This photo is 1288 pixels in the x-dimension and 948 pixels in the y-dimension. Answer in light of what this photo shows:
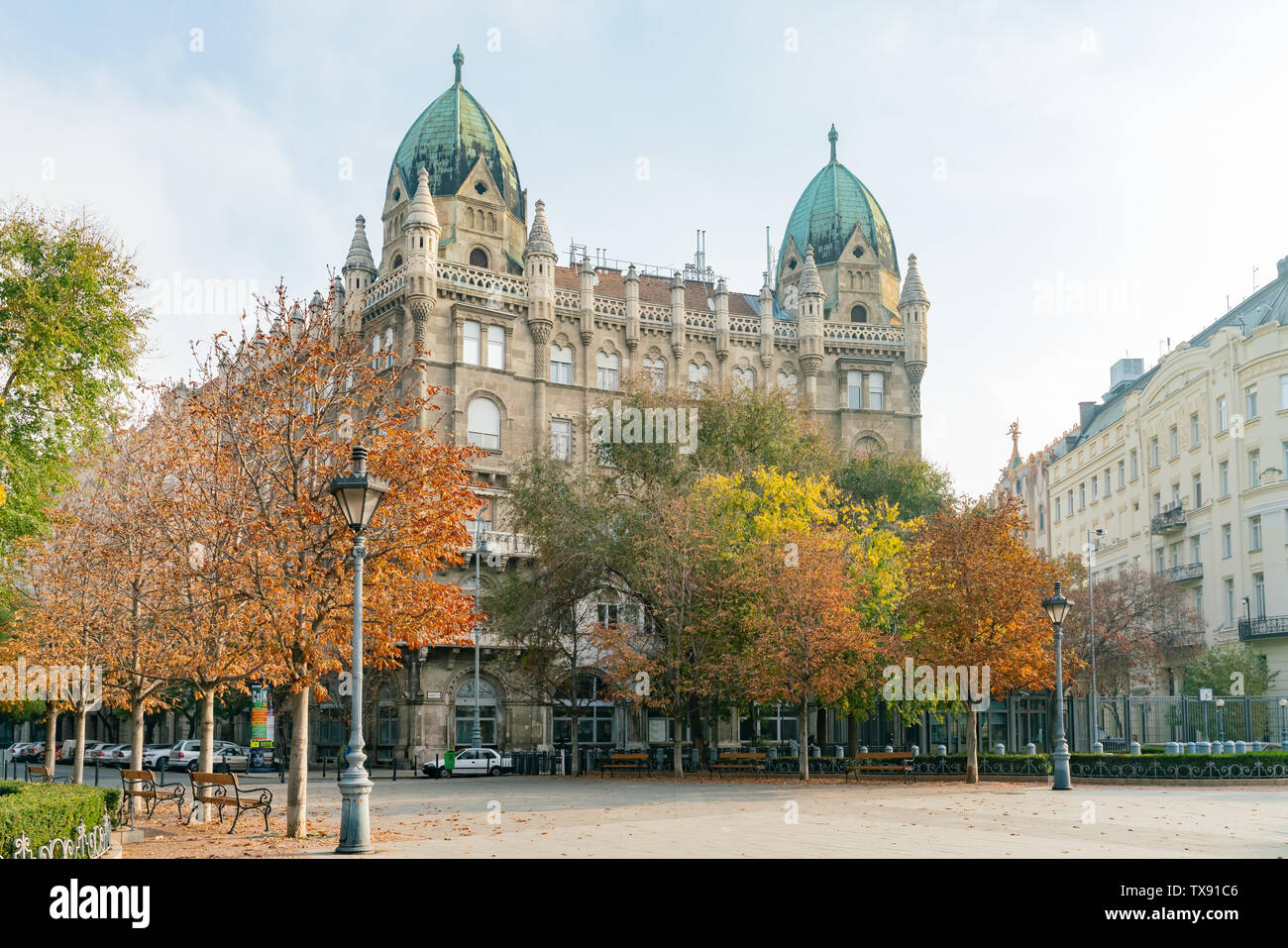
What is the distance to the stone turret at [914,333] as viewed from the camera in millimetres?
67375

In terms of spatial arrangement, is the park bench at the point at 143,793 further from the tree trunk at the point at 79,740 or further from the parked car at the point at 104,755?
the parked car at the point at 104,755

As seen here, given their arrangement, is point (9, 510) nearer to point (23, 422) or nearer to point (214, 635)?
point (23, 422)

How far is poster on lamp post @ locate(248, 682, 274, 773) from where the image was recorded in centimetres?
4897

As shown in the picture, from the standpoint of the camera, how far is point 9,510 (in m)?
29.3

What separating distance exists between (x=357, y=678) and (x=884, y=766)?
2240 centimetres

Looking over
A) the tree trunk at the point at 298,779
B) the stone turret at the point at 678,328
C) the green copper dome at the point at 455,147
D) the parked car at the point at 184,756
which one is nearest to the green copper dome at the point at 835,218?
the stone turret at the point at 678,328

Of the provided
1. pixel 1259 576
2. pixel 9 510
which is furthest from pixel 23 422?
pixel 1259 576

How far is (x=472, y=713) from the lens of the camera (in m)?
54.9

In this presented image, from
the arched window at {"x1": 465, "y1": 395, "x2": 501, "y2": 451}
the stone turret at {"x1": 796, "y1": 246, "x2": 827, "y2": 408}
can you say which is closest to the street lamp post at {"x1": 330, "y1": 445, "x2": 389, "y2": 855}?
the arched window at {"x1": 465, "y1": 395, "x2": 501, "y2": 451}

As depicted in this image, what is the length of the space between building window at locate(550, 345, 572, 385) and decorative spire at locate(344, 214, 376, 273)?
10704 millimetres

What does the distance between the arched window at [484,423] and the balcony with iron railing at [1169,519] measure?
33.8 m

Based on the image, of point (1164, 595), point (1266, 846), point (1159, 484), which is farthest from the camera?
point (1159, 484)

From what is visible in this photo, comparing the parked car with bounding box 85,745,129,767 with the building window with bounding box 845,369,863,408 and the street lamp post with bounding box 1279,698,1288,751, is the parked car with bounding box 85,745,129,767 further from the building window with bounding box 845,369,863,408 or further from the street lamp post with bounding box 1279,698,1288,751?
the street lamp post with bounding box 1279,698,1288,751
